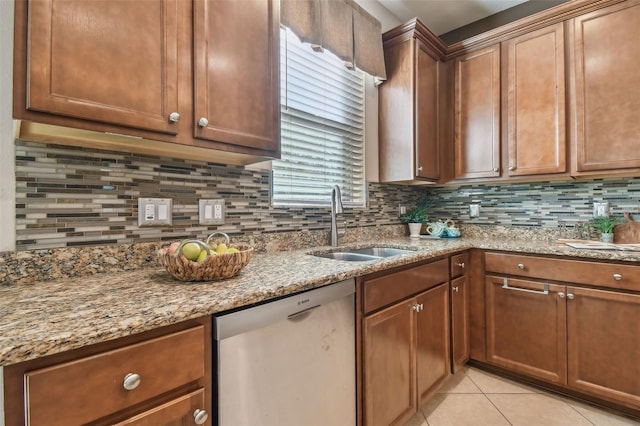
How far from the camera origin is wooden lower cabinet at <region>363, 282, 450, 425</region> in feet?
4.47

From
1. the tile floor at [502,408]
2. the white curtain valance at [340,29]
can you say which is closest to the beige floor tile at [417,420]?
the tile floor at [502,408]

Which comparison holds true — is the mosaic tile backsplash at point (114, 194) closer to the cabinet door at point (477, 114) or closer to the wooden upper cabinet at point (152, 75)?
the wooden upper cabinet at point (152, 75)

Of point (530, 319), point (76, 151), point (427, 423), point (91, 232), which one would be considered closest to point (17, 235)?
point (91, 232)

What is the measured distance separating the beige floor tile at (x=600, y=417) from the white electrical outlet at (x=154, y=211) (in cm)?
247

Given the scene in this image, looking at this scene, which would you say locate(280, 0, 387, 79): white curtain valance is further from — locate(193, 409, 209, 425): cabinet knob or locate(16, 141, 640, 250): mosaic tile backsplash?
locate(193, 409, 209, 425): cabinet knob

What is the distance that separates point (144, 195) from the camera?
1.29 metres

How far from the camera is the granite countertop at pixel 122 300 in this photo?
0.61m

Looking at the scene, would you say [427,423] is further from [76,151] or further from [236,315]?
[76,151]

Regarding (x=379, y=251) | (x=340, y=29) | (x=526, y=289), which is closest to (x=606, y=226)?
(x=526, y=289)

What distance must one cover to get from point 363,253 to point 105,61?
162cm

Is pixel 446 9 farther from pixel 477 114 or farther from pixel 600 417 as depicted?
pixel 600 417

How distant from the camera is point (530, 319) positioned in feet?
6.53

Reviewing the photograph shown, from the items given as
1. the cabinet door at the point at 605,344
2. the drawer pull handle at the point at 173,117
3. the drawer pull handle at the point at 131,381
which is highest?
the drawer pull handle at the point at 173,117

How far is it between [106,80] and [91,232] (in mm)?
569
